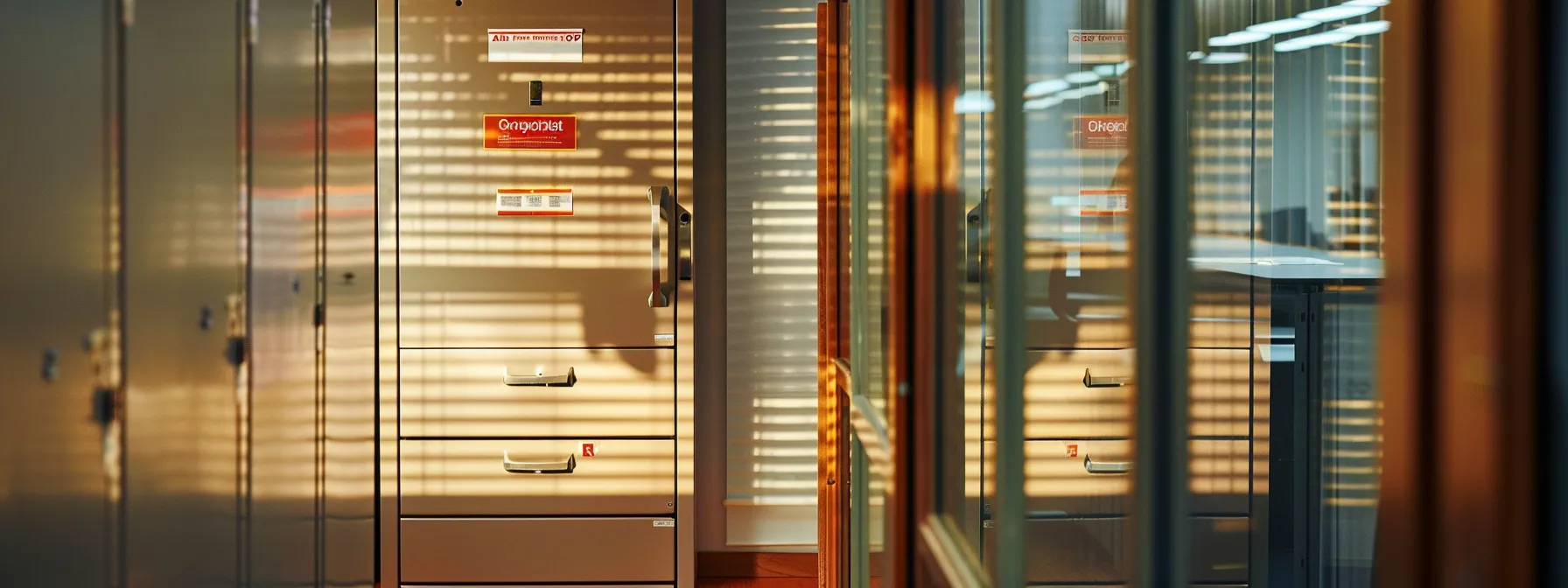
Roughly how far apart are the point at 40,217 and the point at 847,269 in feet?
4.50

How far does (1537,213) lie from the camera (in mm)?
222

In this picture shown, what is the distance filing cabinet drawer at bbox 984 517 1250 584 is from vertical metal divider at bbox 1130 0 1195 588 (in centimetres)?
2

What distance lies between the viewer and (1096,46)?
0.56m

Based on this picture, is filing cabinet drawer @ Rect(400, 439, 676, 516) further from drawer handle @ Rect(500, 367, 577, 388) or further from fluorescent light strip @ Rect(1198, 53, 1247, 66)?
fluorescent light strip @ Rect(1198, 53, 1247, 66)

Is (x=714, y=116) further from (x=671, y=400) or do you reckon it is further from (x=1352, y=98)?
(x=1352, y=98)

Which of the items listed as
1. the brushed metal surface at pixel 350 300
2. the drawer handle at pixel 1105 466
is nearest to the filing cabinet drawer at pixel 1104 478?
the drawer handle at pixel 1105 466

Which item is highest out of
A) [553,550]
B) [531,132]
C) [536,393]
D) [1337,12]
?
[531,132]

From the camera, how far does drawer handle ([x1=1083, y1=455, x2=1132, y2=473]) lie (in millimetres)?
516

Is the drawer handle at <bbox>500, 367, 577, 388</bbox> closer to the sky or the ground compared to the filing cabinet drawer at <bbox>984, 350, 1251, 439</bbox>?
closer to the ground

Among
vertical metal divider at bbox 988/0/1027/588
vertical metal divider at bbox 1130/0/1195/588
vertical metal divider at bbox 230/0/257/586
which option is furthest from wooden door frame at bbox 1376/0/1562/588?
vertical metal divider at bbox 230/0/257/586

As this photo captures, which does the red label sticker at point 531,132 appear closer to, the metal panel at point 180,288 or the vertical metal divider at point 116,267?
the metal panel at point 180,288

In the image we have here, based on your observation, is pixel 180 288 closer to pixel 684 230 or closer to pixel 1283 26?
pixel 1283 26

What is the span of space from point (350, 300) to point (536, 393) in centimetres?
57

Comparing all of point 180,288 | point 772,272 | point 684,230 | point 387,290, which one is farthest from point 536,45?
point 180,288
